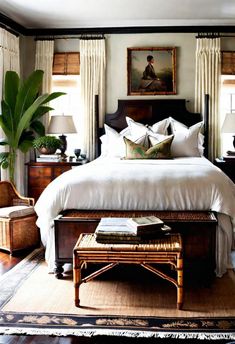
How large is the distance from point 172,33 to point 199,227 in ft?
12.1

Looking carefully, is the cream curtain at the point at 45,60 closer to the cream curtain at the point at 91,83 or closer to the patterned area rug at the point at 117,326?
the cream curtain at the point at 91,83

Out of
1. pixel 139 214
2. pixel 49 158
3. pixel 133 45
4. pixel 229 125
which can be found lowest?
pixel 139 214

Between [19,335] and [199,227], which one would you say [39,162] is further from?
[19,335]

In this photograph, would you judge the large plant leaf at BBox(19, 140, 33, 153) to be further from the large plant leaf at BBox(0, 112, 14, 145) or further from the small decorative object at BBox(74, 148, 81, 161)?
the small decorative object at BBox(74, 148, 81, 161)

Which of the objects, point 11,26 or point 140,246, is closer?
point 140,246

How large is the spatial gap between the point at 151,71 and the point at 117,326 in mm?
4332

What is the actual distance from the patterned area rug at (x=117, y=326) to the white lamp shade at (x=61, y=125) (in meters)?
3.29

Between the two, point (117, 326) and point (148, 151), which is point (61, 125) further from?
point (117, 326)

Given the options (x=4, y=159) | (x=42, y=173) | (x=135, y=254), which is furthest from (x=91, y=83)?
(x=135, y=254)

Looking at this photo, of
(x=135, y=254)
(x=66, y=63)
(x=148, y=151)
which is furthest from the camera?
(x=66, y=63)

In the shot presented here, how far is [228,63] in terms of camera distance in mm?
6219

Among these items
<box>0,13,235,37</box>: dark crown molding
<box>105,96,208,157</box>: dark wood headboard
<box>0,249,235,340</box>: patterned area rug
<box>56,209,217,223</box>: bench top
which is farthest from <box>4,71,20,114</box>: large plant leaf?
<box>0,249,235,340</box>: patterned area rug

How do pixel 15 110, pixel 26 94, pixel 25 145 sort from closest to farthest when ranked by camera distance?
1. pixel 15 110
2. pixel 26 94
3. pixel 25 145

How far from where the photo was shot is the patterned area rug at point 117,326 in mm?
2729
